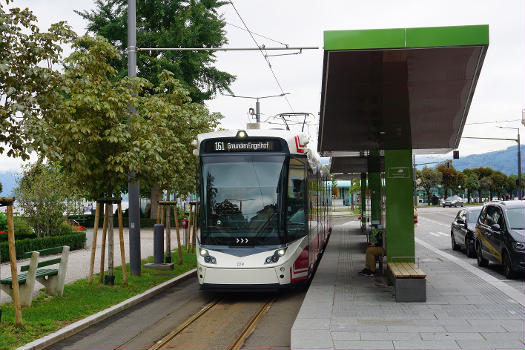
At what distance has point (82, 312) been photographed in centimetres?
985

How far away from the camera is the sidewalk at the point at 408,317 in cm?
732

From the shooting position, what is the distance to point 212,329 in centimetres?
903

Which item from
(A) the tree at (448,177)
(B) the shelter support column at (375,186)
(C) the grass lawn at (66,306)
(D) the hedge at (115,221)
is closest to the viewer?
(C) the grass lawn at (66,306)

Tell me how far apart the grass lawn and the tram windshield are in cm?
216

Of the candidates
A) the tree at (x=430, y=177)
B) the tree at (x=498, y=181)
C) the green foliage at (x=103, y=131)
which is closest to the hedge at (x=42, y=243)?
the green foliage at (x=103, y=131)

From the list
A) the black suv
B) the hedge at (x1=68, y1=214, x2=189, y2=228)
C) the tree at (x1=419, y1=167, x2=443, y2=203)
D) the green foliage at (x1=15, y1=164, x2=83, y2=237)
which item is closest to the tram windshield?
the black suv

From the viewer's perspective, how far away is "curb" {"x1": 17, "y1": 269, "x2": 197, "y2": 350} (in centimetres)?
789

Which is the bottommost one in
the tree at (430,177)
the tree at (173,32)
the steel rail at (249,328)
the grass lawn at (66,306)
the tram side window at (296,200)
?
the steel rail at (249,328)

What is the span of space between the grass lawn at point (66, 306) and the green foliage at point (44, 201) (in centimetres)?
882

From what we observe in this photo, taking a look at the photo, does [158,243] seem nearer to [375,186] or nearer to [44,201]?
[44,201]

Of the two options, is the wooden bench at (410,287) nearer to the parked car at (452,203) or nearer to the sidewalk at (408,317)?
the sidewalk at (408,317)

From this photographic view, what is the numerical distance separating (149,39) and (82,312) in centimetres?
2892

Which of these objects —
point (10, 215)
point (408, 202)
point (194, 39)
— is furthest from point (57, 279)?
point (194, 39)

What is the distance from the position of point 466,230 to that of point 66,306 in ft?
43.8
